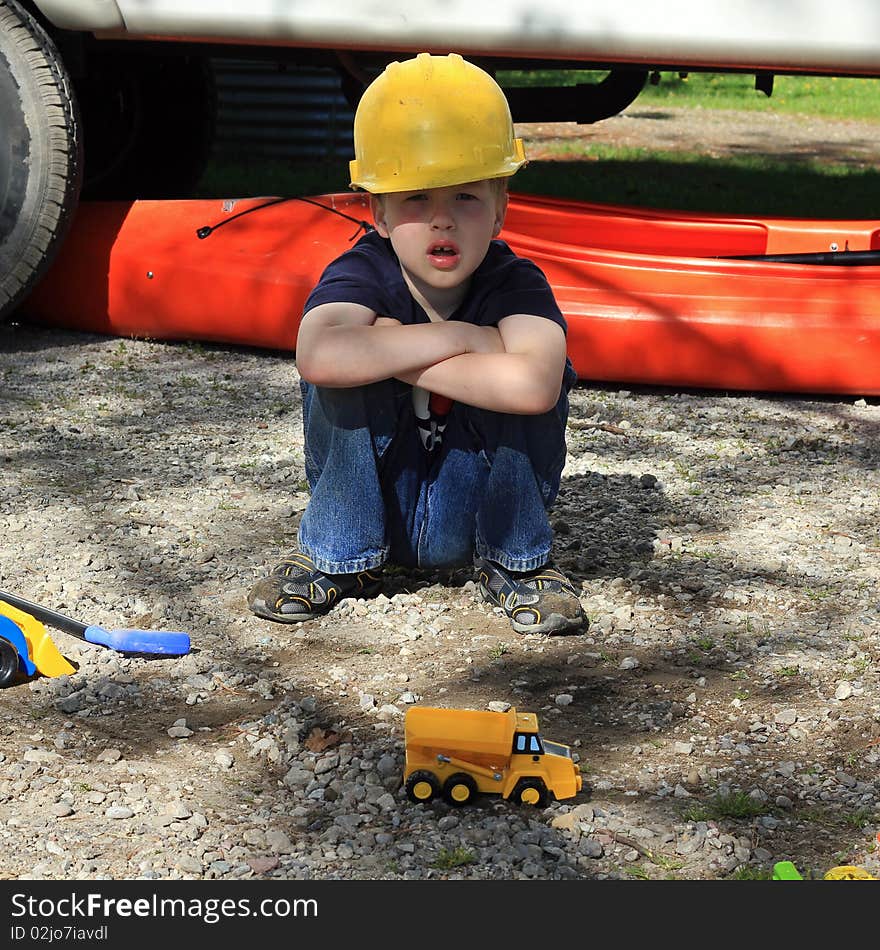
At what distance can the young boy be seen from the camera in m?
2.30

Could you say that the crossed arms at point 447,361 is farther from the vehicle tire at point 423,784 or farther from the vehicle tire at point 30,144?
the vehicle tire at point 30,144

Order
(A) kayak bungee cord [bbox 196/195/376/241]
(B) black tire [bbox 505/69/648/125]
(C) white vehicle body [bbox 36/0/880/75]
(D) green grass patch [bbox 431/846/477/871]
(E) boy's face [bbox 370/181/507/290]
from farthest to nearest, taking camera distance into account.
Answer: (B) black tire [bbox 505/69/648/125] < (A) kayak bungee cord [bbox 196/195/376/241] < (C) white vehicle body [bbox 36/0/880/75] < (E) boy's face [bbox 370/181/507/290] < (D) green grass patch [bbox 431/846/477/871]

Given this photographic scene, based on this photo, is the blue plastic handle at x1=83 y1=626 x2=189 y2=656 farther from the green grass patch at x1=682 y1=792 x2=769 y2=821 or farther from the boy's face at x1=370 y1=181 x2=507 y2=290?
the green grass patch at x1=682 y1=792 x2=769 y2=821

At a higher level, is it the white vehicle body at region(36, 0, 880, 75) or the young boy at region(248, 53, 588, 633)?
the white vehicle body at region(36, 0, 880, 75)

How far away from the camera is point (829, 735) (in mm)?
2154

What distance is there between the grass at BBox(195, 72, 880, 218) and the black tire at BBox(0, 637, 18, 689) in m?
4.42

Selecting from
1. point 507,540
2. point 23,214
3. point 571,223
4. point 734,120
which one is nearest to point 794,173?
point 734,120

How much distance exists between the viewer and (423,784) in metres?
1.94

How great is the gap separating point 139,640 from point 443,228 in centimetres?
90

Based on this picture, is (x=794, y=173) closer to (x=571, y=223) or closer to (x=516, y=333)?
(x=571, y=223)

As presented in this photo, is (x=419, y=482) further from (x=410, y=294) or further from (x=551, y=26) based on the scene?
(x=551, y=26)

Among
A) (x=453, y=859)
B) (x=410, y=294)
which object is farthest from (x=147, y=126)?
(x=453, y=859)

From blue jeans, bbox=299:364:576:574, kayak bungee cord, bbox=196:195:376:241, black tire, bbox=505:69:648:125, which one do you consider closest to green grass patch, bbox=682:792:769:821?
blue jeans, bbox=299:364:576:574
